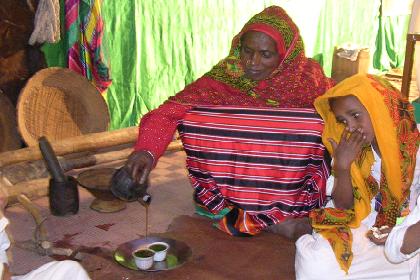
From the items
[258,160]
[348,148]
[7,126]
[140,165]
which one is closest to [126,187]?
[140,165]

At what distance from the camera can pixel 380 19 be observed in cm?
970

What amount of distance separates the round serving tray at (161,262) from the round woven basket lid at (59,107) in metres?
2.00

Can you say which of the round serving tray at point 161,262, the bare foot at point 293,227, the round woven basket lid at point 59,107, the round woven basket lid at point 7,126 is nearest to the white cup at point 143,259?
the round serving tray at point 161,262

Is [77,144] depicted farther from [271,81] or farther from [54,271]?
[54,271]

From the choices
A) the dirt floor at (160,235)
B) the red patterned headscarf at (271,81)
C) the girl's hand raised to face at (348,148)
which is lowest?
the dirt floor at (160,235)

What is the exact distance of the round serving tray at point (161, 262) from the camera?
257cm

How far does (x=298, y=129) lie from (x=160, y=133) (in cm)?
77

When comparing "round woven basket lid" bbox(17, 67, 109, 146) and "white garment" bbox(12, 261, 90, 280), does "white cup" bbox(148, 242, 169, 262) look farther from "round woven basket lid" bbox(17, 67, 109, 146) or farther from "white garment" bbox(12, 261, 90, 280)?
"round woven basket lid" bbox(17, 67, 109, 146)

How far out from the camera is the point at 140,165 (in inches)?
111

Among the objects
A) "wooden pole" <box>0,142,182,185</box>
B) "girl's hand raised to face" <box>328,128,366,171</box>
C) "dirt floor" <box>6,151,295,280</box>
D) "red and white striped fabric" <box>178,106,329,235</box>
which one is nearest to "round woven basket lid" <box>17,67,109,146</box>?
"wooden pole" <box>0,142,182,185</box>

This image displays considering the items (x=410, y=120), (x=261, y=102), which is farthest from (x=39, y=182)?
(x=410, y=120)

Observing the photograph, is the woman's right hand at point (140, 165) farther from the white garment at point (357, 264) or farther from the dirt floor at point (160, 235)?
the white garment at point (357, 264)

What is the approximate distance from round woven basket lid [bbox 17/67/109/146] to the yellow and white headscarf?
267 centimetres

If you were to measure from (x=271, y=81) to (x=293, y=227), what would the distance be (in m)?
0.85
